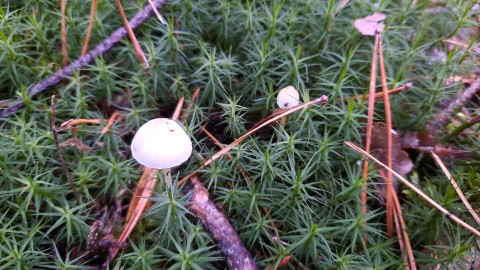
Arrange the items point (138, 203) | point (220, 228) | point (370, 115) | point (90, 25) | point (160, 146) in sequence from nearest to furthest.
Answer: point (160, 146) < point (220, 228) < point (138, 203) < point (370, 115) < point (90, 25)

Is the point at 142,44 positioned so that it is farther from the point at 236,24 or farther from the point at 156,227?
the point at 156,227

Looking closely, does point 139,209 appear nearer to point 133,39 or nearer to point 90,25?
point 133,39

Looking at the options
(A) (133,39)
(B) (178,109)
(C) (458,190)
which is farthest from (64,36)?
(C) (458,190)

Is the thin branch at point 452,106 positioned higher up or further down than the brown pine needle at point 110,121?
higher up

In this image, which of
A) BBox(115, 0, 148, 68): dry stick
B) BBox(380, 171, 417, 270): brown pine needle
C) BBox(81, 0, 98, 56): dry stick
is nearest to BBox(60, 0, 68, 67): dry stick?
BBox(81, 0, 98, 56): dry stick

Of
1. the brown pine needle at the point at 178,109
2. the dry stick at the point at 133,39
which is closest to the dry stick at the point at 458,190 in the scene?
the brown pine needle at the point at 178,109

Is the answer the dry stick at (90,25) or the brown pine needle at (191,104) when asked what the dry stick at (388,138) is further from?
the dry stick at (90,25)

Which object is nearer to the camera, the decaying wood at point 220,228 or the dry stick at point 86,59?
the decaying wood at point 220,228

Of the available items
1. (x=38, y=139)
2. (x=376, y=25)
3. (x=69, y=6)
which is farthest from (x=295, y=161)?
(x=69, y=6)
